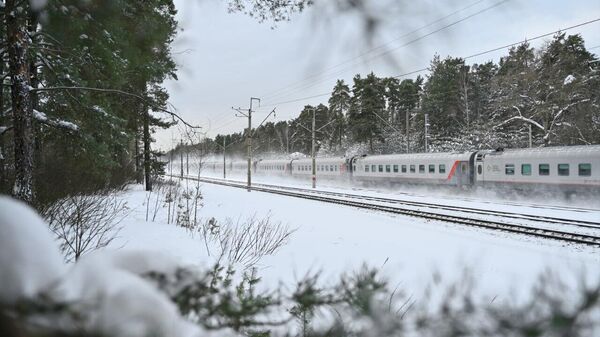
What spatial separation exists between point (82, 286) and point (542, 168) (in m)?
23.0

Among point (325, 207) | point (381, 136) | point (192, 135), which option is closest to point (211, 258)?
point (192, 135)

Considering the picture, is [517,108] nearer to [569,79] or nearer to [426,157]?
[569,79]

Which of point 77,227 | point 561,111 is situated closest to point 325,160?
point 561,111

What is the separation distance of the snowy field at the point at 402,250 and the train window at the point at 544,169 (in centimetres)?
993

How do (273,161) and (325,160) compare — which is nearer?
(325,160)

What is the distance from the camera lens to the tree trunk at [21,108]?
5.12 metres

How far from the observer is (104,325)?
713 mm

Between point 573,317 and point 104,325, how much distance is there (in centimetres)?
103

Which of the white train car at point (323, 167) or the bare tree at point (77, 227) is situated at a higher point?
the white train car at point (323, 167)

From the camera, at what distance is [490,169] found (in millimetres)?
22234

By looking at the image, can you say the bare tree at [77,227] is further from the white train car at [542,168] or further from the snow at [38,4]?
the white train car at [542,168]

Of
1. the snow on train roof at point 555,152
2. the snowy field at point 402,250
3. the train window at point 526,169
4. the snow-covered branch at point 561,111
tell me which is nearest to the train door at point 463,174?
the snow on train roof at point 555,152

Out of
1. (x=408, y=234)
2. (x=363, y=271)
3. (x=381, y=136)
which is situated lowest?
(x=408, y=234)

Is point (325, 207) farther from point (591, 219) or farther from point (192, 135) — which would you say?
point (192, 135)
